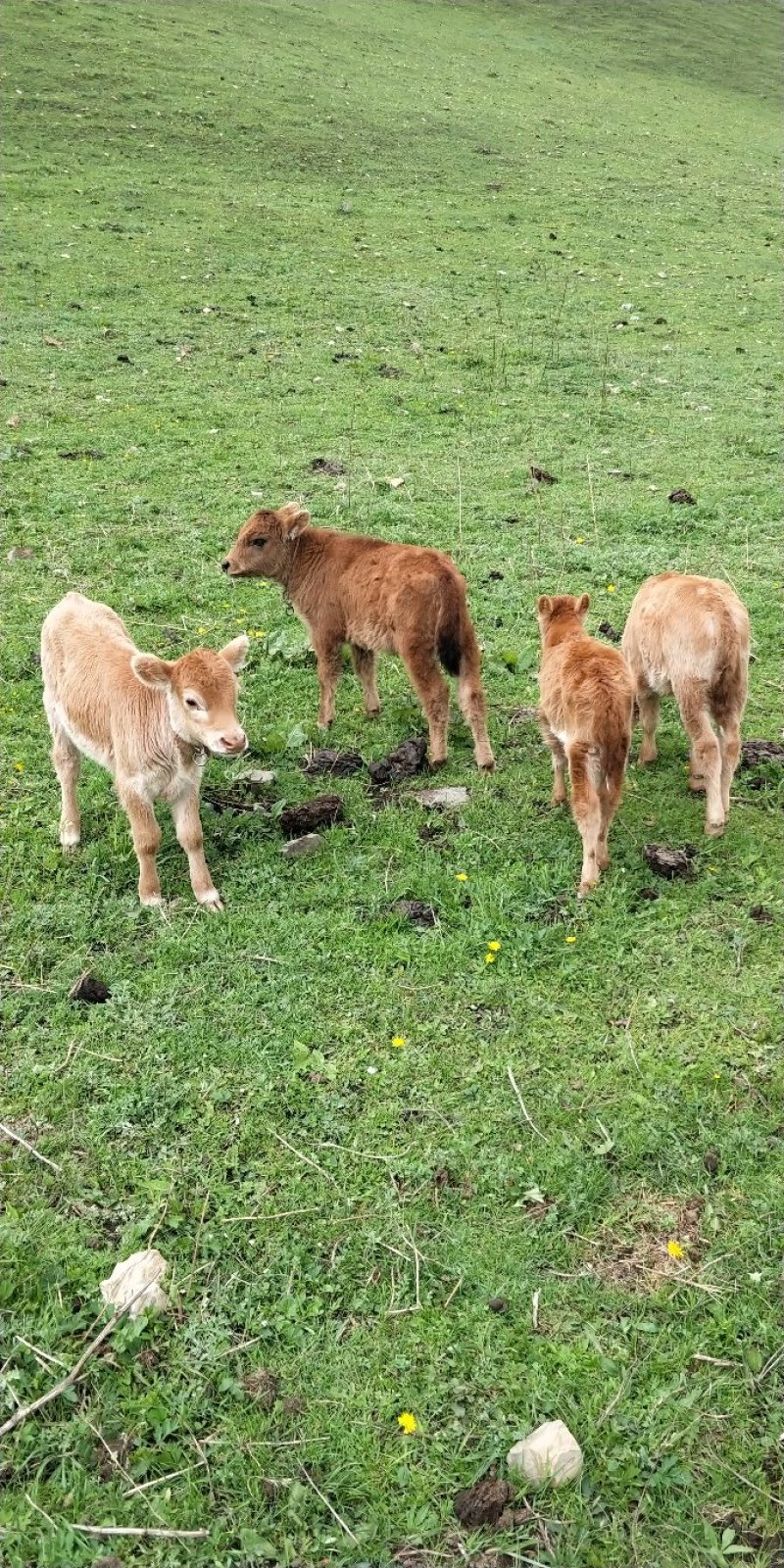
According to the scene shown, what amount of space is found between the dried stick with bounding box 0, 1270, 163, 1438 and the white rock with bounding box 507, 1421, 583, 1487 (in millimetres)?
1387

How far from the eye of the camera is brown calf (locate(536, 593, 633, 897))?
221 inches

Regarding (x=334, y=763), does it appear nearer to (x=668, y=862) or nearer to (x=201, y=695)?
(x=201, y=695)

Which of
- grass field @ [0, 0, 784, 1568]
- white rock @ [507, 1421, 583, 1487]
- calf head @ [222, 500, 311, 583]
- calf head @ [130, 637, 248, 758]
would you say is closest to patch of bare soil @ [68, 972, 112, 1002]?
grass field @ [0, 0, 784, 1568]

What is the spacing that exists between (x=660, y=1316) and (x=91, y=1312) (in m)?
2.00

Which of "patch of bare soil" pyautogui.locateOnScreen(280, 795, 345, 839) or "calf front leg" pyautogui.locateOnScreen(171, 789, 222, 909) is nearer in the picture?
"calf front leg" pyautogui.locateOnScreen(171, 789, 222, 909)

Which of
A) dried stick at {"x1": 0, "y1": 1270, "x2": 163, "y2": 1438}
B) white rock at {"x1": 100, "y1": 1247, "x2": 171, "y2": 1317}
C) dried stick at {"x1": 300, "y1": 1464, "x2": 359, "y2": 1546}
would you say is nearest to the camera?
dried stick at {"x1": 300, "y1": 1464, "x2": 359, "y2": 1546}

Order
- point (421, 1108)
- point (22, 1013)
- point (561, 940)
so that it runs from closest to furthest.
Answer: point (421, 1108), point (22, 1013), point (561, 940)

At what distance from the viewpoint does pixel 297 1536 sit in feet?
10.3

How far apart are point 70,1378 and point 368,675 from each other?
5225 millimetres

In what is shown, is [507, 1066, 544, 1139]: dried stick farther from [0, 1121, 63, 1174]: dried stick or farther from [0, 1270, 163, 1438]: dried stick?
[0, 1121, 63, 1174]: dried stick

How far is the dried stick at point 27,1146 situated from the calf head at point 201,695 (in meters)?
2.04

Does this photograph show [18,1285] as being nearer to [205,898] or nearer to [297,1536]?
[297,1536]

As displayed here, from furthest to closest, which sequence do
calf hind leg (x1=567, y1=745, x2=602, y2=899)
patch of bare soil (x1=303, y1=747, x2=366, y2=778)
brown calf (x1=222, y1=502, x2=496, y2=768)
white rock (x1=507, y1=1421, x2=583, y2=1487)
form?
patch of bare soil (x1=303, y1=747, x2=366, y2=778), brown calf (x1=222, y1=502, x2=496, y2=768), calf hind leg (x1=567, y1=745, x2=602, y2=899), white rock (x1=507, y1=1421, x2=583, y2=1487)

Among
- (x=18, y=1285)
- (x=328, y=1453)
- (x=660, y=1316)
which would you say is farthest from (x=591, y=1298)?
(x=18, y=1285)
